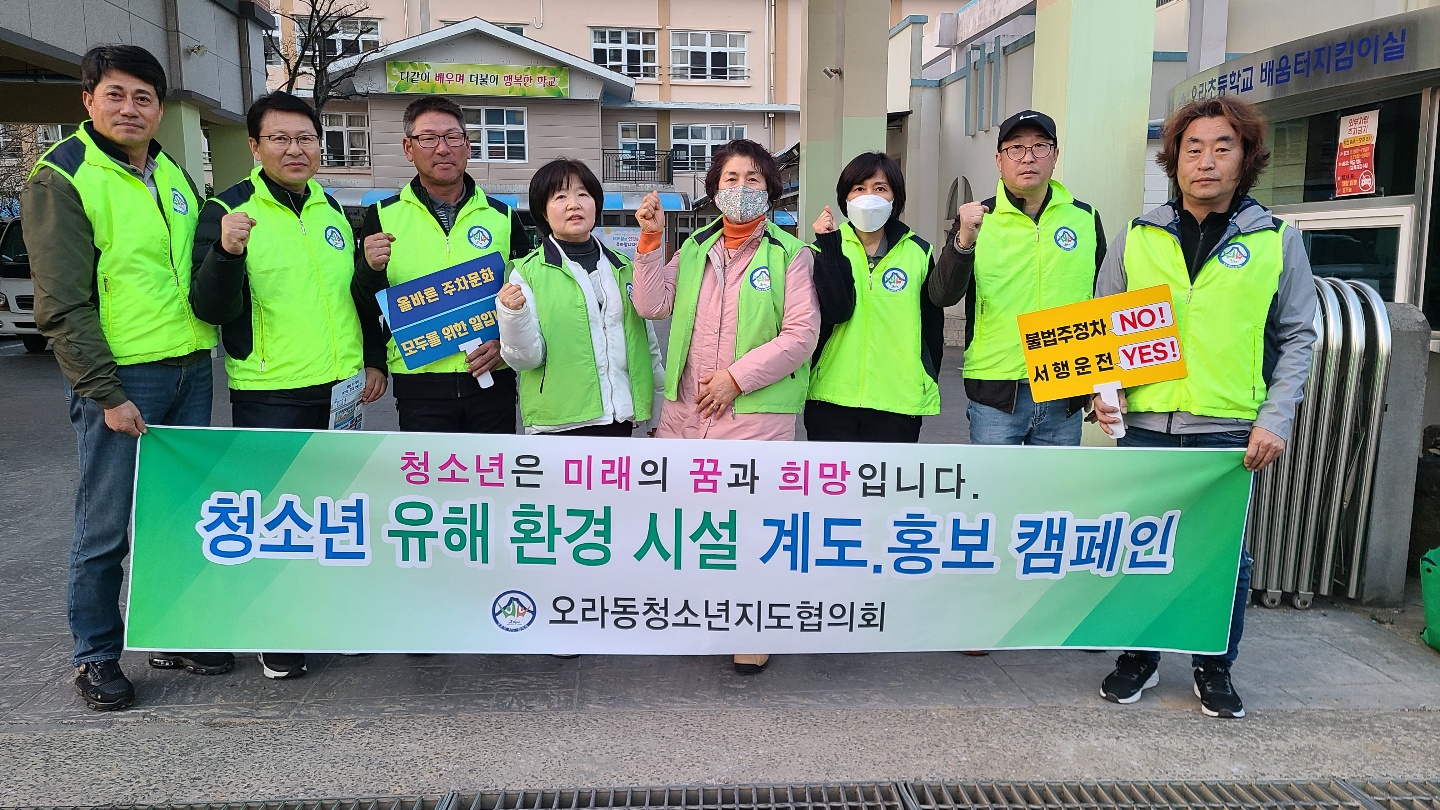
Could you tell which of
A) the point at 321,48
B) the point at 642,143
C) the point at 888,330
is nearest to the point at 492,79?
the point at 642,143

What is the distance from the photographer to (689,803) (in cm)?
265

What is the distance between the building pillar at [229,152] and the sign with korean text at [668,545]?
11252 mm

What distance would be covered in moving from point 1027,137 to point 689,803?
8.11ft

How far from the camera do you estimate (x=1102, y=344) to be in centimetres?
316

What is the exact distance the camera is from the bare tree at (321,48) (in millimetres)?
17219

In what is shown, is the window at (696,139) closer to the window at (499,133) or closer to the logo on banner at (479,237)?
the window at (499,133)

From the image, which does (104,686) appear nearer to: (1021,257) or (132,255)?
(132,255)

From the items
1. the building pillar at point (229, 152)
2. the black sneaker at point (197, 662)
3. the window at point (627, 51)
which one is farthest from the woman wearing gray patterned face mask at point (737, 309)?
the window at point (627, 51)

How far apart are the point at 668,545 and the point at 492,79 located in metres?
25.0

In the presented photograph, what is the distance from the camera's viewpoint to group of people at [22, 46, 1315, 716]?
303 centimetres

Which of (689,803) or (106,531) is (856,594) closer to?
(689,803)

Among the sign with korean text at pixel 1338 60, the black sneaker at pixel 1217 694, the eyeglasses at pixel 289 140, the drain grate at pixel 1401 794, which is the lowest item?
the drain grate at pixel 1401 794

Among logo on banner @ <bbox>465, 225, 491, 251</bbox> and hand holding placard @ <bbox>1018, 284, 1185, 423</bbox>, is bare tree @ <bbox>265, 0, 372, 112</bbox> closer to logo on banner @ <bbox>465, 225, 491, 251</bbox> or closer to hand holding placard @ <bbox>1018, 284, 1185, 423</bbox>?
→ logo on banner @ <bbox>465, 225, 491, 251</bbox>

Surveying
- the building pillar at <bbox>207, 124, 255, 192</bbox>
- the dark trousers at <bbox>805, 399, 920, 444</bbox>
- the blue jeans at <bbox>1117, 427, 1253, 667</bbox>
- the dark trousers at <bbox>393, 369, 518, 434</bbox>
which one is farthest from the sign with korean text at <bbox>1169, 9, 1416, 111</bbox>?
the building pillar at <bbox>207, 124, 255, 192</bbox>
